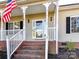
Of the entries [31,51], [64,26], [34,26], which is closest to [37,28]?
[34,26]

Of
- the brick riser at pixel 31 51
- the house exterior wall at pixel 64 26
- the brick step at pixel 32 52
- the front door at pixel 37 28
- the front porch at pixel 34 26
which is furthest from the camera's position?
the front door at pixel 37 28

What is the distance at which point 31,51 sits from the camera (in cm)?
1415

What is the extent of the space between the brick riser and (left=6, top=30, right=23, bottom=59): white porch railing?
39cm

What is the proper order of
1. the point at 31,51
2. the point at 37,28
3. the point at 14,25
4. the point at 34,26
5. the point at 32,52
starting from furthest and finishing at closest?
the point at 14,25, the point at 34,26, the point at 37,28, the point at 31,51, the point at 32,52

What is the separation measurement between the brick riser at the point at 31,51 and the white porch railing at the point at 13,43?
39 cm

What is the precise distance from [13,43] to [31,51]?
4.64 ft

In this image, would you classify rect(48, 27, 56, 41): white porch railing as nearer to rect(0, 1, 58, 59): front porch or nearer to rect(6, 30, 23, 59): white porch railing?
rect(0, 1, 58, 59): front porch

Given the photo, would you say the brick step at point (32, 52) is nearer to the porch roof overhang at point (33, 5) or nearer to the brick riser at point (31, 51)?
the brick riser at point (31, 51)

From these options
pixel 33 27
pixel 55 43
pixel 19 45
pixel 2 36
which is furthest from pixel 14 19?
pixel 55 43

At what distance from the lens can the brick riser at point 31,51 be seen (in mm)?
13633

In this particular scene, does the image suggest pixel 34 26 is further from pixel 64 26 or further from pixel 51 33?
pixel 51 33

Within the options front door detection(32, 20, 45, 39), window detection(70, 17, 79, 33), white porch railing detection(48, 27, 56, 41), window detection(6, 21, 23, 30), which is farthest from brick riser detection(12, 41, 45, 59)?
window detection(6, 21, 23, 30)

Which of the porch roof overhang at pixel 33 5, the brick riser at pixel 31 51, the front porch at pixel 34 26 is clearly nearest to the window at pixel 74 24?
the front porch at pixel 34 26

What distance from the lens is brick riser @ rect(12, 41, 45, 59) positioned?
1363cm
